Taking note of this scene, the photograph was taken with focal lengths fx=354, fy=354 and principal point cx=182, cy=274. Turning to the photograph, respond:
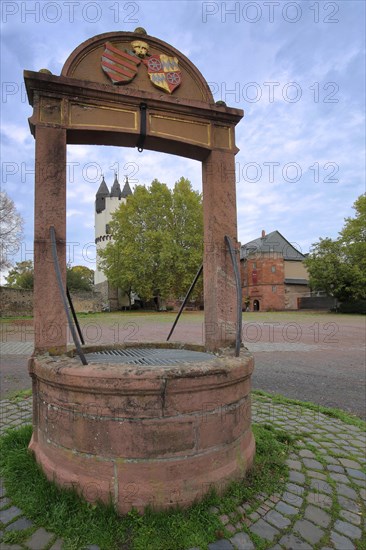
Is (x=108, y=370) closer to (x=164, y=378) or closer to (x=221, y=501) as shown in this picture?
(x=164, y=378)

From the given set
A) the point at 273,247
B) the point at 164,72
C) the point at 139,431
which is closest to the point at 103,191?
the point at 273,247

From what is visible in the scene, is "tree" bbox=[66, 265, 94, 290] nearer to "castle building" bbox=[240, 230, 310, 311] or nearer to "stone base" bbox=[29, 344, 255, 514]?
"castle building" bbox=[240, 230, 310, 311]

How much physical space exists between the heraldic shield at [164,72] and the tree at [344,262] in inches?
1376

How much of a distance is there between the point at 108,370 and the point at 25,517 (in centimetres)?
117

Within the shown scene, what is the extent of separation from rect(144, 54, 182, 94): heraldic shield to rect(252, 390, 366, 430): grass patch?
457 centimetres

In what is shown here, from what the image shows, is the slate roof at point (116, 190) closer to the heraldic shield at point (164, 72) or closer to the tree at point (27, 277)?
the tree at point (27, 277)

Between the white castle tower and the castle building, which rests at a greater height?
the white castle tower

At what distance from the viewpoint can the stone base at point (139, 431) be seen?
2486mm

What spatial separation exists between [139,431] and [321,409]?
3596 millimetres

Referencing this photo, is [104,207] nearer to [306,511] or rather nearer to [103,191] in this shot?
[103,191]

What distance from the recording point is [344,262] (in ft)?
120

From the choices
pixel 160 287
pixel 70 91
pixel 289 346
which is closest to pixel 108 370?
pixel 70 91

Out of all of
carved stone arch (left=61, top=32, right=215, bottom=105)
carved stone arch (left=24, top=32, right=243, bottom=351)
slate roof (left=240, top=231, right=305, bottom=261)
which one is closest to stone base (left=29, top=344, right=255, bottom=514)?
carved stone arch (left=24, top=32, right=243, bottom=351)

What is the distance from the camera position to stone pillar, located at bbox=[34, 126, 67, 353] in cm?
320
